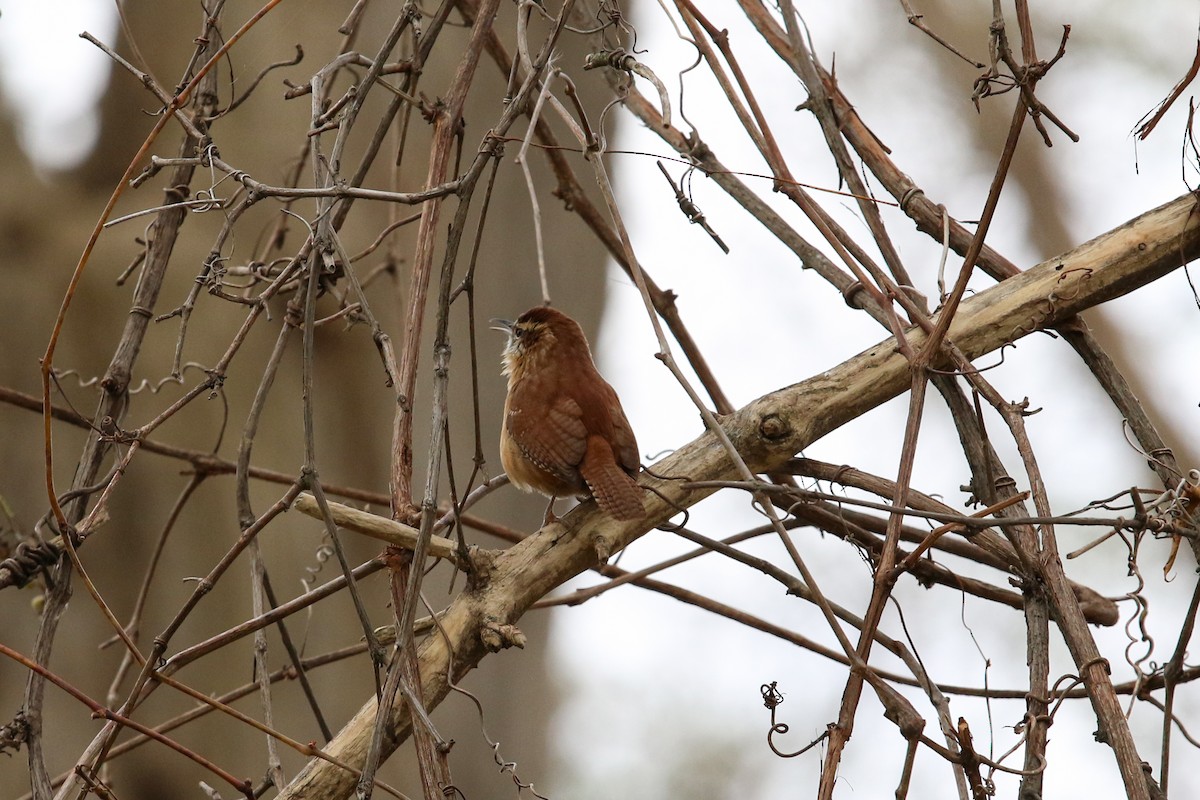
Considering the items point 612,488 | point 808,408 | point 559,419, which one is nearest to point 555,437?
point 559,419

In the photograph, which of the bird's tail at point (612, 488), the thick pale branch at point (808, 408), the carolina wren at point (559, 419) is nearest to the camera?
the thick pale branch at point (808, 408)

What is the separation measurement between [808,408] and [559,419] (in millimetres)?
960

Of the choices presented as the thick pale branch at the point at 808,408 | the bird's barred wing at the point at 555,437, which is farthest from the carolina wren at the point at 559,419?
the thick pale branch at the point at 808,408

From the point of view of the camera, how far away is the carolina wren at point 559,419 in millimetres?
2688

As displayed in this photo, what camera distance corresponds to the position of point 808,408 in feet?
6.68

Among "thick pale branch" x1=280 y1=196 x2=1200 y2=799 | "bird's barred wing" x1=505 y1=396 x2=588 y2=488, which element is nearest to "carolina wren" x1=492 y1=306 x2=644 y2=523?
"bird's barred wing" x1=505 y1=396 x2=588 y2=488

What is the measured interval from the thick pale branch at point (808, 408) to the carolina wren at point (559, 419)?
1.02 feet

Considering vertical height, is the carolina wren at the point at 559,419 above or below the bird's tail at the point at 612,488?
above

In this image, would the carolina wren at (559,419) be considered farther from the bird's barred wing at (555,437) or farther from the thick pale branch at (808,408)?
the thick pale branch at (808,408)

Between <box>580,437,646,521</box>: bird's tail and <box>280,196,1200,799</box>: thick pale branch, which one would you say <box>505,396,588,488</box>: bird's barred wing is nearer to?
<box>580,437,646,521</box>: bird's tail

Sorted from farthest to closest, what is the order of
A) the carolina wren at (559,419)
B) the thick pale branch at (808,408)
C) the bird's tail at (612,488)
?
the carolina wren at (559,419) < the bird's tail at (612,488) < the thick pale branch at (808,408)

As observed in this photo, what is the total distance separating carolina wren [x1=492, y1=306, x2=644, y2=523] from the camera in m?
2.69

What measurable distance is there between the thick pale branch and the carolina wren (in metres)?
0.31

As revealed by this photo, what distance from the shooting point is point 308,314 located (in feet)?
5.78
